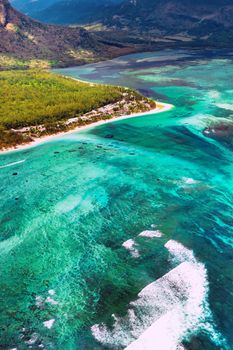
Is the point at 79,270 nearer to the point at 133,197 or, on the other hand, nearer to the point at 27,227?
the point at 27,227

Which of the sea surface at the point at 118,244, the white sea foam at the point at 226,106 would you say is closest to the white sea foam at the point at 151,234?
the sea surface at the point at 118,244

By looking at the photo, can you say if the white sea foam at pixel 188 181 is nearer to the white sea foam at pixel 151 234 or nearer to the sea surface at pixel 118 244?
the sea surface at pixel 118 244

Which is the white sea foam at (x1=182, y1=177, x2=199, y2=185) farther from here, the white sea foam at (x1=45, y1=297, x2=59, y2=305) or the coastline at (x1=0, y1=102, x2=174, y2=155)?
the coastline at (x1=0, y1=102, x2=174, y2=155)

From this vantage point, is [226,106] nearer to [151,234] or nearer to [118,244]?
[151,234]

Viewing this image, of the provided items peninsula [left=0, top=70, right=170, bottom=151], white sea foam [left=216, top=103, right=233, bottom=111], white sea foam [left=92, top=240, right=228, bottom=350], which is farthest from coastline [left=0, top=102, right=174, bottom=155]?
white sea foam [left=92, top=240, right=228, bottom=350]

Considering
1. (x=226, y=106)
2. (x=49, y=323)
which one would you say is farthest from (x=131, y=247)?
(x=226, y=106)
